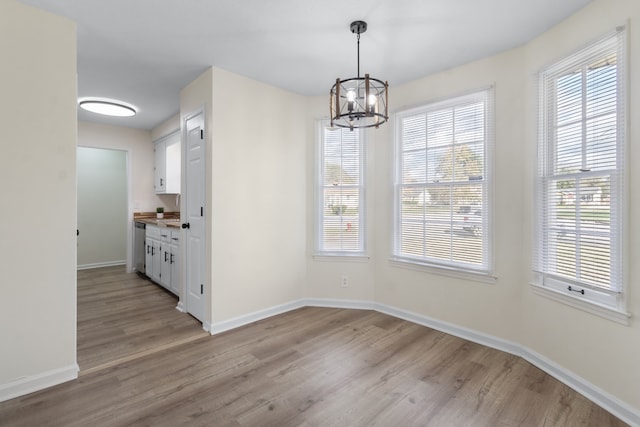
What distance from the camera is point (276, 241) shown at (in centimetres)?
351

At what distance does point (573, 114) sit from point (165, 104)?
4467 mm

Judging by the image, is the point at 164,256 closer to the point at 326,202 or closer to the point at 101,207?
the point at 326,202

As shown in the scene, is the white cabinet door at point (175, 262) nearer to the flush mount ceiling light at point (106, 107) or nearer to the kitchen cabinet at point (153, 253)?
the kitchen cabinet at point (153, 253)

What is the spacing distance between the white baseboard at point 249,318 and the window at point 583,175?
2.48m

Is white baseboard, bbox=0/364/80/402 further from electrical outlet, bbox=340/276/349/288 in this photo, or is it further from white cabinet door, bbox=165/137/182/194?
white cabinet door, bbox=165/137/182/194

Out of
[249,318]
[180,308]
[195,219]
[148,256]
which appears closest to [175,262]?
[180,308]

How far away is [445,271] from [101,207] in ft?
21.3

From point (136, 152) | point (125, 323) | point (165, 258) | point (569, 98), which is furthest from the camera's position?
point (136, 152)

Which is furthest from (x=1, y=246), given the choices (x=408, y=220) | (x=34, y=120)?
(x=408, y=220)

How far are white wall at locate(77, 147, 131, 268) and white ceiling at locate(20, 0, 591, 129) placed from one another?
326cm

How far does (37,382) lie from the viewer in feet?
6.68

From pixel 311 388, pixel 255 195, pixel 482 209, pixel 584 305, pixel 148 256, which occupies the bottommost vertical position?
pixel 311 388

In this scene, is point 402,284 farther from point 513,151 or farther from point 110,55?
point 110,55

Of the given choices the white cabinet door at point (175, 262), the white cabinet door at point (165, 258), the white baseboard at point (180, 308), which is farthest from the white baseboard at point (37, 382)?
the white cabinet door at point (165, 258)
